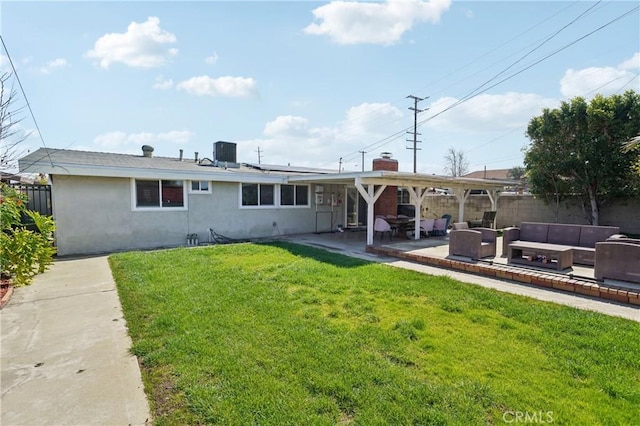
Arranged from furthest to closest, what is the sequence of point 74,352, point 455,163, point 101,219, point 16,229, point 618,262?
point 455,163, point 101,219, point 618,262, point 16,229, point 74,352

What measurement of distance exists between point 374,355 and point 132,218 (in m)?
9.26

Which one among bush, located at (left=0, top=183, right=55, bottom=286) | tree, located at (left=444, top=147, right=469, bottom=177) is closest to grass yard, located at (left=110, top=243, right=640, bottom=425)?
bush, located at (left=0, top=183, right=55, bottom=286)

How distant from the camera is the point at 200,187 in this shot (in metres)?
11.2

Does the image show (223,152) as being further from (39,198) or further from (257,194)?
(39,198)

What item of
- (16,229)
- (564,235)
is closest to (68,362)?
(16,229)

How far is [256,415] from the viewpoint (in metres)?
2.39

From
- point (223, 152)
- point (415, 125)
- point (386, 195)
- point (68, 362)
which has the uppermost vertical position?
point (415, 125)

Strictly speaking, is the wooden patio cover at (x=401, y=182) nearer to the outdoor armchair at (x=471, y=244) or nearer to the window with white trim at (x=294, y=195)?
the window with white trim at (x=294, y=195)

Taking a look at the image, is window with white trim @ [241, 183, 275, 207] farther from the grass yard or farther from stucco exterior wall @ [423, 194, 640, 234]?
stucco exterior wall @ [423, 194, 640, 234]

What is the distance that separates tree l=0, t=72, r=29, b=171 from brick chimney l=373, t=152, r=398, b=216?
11351 mm

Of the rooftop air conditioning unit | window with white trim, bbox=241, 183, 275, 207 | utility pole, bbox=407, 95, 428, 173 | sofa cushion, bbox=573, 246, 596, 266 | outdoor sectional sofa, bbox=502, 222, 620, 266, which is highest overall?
utility pole, bbox=407, 95, 428, 173

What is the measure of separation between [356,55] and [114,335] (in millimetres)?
12529

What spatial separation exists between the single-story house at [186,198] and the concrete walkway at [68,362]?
407cm

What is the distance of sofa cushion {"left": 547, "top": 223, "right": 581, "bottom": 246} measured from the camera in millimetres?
7219
